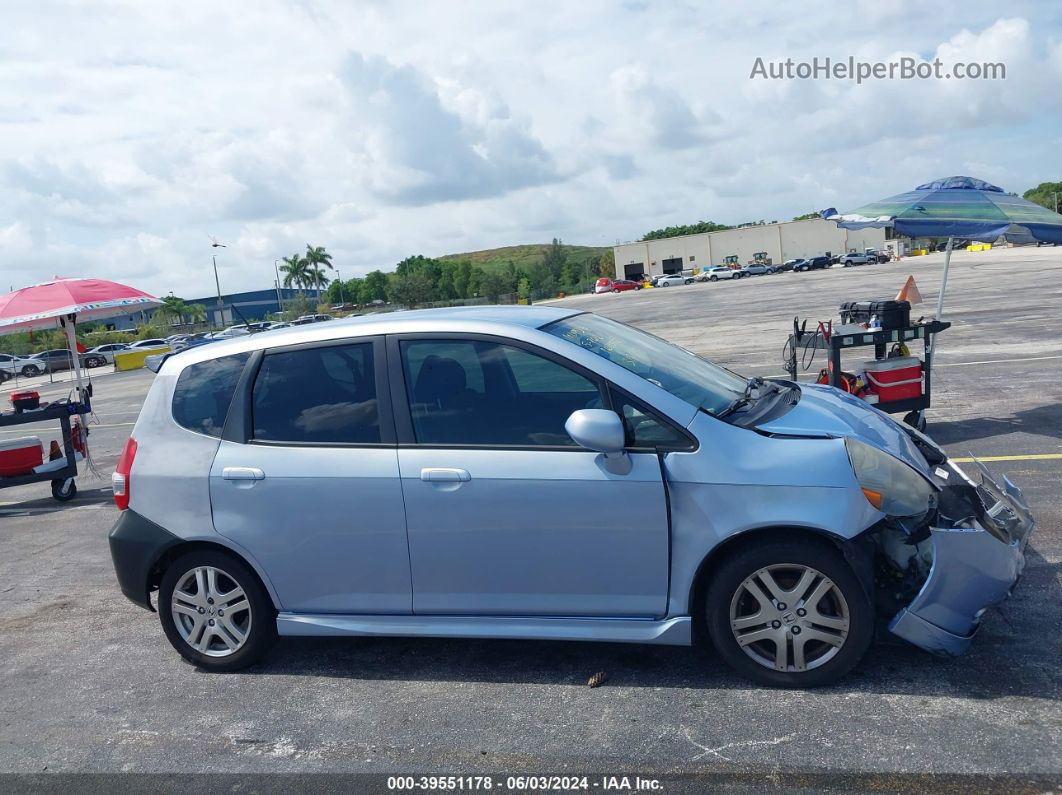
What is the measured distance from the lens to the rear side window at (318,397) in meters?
4.59

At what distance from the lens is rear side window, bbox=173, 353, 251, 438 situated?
15.8ft

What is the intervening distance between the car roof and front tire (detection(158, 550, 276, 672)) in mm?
1088

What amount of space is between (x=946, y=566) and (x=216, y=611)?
351 cm

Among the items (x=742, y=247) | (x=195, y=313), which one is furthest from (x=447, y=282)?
(x=742, y=247)

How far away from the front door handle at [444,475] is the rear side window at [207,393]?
3.97 feet

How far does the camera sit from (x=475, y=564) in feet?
14.3

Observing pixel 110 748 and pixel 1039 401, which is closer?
pixel 110 748

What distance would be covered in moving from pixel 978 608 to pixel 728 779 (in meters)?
1.39

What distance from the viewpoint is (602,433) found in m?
4.03

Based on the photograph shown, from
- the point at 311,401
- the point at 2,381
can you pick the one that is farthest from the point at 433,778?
the point at 2,381

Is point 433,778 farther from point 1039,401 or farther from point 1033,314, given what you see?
point 1033,314

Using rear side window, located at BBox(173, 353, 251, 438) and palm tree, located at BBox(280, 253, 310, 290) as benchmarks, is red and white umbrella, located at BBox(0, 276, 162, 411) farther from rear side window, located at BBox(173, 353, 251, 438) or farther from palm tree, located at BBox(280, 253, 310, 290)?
palm tree, located at BBox(280, 253, 310, 290)

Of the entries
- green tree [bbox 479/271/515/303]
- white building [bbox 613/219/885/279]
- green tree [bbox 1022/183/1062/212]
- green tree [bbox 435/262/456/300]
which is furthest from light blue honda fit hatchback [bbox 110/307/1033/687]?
green tree [bbox 1022/183/1062/212]

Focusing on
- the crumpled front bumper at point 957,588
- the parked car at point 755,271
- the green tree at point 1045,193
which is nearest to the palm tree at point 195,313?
the parked car at point 755,271
